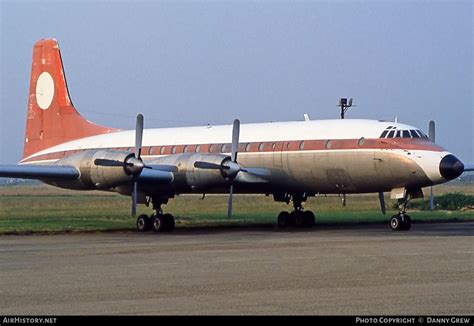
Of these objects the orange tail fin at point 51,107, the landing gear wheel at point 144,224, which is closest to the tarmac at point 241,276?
the landing gear wheel at point 144,224

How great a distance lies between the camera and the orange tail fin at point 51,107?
111 feet

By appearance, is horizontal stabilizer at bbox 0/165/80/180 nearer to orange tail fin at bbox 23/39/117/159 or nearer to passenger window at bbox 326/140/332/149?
orange tail fin at bbox 23/39/117/159

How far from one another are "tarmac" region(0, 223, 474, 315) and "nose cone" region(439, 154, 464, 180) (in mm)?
2542

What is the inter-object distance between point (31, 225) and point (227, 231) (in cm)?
737

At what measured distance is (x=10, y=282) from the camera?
13.1 meters

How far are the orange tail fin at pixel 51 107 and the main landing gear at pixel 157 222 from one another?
6.81 metres

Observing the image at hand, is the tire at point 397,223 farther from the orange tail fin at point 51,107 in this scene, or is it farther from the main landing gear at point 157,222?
the orange tail fin at point 51,107

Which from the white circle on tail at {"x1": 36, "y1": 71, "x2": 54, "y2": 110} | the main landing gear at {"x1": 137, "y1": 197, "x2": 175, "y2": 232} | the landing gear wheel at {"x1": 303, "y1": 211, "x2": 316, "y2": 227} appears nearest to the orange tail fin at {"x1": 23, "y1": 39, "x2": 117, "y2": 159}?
the white circle on tail at {"x1": 36, "y1": 71, "x2": 54, "y2": 110}

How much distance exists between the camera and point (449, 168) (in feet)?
79.2

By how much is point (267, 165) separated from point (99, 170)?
18.5ft

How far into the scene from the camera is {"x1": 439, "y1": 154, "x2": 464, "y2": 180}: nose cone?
2414 cm

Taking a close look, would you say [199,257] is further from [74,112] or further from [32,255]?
[74,112]

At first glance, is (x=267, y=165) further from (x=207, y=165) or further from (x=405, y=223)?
(x=405, y=223)

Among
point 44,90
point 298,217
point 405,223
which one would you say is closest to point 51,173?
point 298,217
